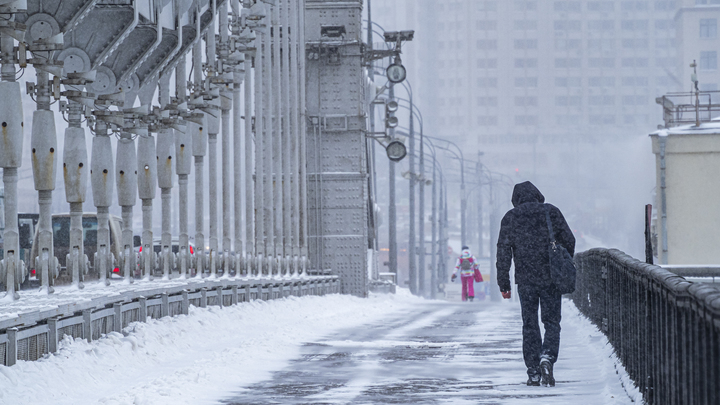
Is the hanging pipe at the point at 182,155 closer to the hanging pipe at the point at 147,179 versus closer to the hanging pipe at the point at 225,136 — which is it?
the hanging pipe at the point at 225,136

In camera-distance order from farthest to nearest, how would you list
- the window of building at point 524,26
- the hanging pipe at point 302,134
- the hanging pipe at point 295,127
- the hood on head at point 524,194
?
the window of building at point 524,26, the hanging pipe at point 302,134, the hanging pipe at point 295,127, the hood on head at point 524,194

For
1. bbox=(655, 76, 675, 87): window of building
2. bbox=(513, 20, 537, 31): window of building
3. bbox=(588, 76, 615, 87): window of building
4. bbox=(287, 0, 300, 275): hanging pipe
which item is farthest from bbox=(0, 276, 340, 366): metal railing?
bbox=(513, 20, 537, 31): window of building

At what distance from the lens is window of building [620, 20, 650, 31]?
167 meters

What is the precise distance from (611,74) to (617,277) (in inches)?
6361

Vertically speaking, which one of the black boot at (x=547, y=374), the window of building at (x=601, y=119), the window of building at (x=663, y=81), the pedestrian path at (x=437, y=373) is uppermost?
the window of building at (x=663, y=81)

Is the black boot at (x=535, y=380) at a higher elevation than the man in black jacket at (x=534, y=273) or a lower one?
lower

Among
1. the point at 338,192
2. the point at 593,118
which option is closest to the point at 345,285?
the point at 338,192

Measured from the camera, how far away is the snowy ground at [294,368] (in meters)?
8.72

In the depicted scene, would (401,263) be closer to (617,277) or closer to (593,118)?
(593,118)

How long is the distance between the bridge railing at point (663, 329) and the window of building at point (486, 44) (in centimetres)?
→ 16399

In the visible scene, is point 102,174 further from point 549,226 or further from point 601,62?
point 601,62

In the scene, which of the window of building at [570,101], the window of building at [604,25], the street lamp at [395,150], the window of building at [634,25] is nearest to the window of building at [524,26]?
the window of building at [604,25]

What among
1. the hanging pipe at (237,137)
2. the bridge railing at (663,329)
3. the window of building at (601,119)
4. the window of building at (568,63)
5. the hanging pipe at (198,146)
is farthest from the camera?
the window of building at (568,63)

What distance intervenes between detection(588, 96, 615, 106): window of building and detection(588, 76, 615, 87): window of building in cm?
186
